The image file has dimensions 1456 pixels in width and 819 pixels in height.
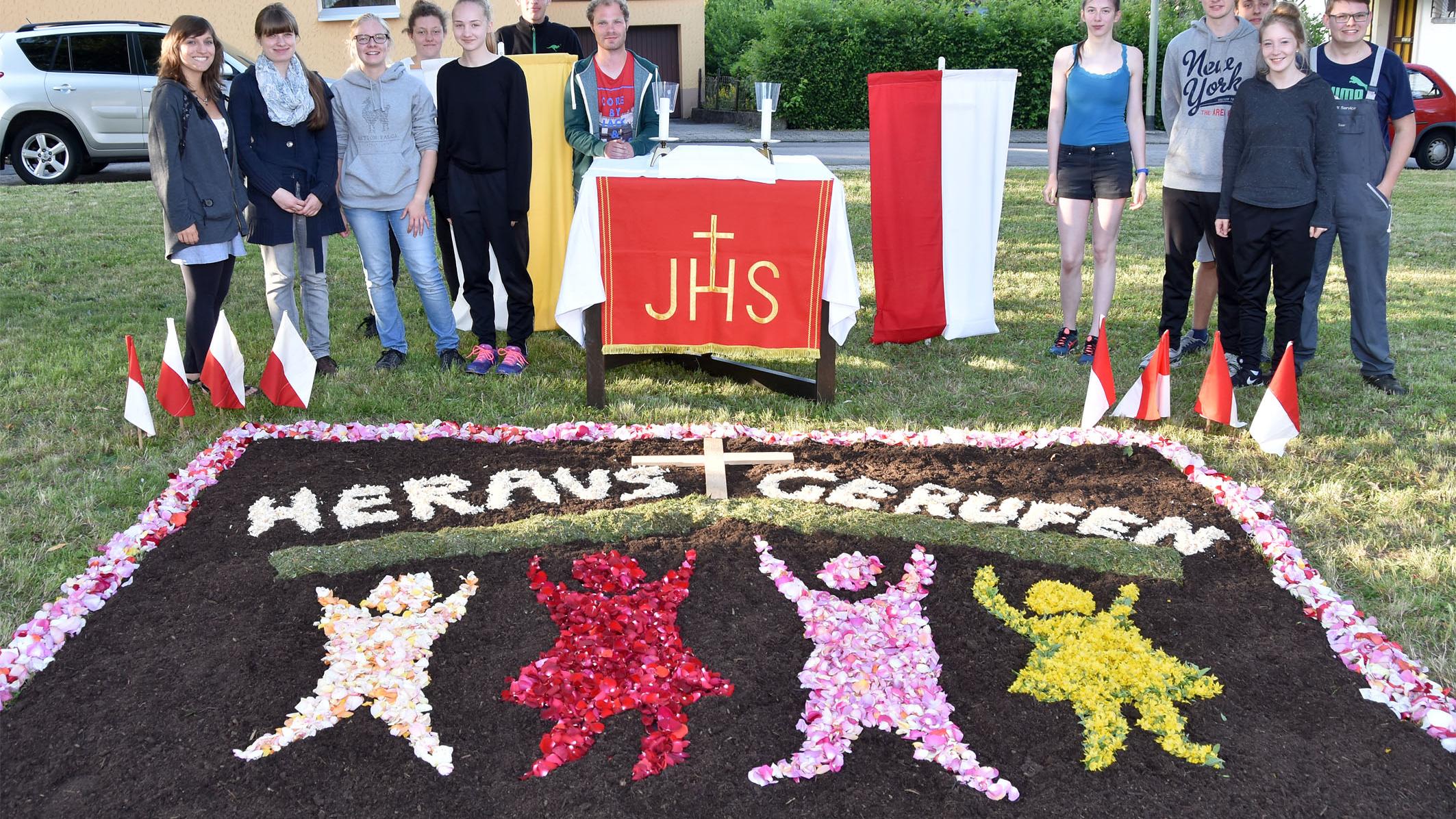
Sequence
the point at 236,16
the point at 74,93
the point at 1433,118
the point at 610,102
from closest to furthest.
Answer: the point at 610,102 < the point at 74,93 < the point at 1433,118 < the point at 236,16

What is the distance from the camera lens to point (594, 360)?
5.69 m

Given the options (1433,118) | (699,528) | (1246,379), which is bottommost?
(699,528)

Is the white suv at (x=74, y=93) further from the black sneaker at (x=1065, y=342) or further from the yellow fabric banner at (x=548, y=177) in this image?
the black sneaker at (x=1065, y=342)

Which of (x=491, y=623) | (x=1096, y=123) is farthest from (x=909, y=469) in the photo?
(x=1096, y=123)

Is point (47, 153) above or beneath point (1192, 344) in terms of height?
above

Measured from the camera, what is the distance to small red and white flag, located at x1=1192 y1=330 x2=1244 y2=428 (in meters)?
5.16

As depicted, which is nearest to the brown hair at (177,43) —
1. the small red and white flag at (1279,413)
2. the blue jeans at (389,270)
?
the blue jeans at (389,270)

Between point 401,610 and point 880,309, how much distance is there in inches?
156

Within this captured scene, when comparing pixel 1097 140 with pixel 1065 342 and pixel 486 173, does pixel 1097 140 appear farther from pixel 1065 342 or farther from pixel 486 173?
pixel 486 173

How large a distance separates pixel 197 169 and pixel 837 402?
10.5ft

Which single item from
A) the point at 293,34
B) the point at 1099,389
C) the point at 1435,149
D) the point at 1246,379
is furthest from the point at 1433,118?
the point at 293,34

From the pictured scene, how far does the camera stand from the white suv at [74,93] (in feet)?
40.0

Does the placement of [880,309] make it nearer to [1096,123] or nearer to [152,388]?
[1096,123]

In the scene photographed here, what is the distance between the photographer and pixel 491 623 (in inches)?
141
